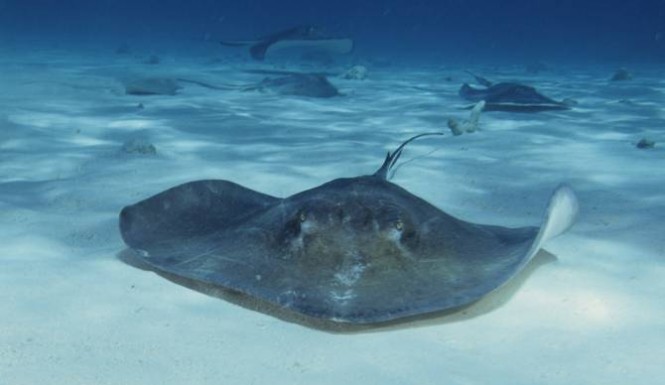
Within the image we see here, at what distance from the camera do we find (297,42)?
16609mm

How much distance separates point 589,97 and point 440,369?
10.6 metres

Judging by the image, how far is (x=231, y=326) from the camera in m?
2.69

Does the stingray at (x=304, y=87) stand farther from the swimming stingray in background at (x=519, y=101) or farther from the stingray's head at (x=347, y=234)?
the stingray's head at (x=347, y=234)

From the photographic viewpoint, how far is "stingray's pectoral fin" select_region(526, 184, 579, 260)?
2513 millimetres

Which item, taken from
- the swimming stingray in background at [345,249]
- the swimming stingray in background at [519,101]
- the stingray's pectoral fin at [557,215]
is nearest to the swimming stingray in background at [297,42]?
the swimming stingray in background at [519,101]

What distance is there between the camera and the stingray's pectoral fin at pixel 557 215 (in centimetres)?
251

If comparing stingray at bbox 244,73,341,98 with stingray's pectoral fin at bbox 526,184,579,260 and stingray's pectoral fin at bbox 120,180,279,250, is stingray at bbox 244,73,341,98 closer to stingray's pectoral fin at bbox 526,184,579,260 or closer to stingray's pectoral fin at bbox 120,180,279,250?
stingray's pectoral fin at bbox 120,180,279,250

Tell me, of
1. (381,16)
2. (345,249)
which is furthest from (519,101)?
(381,16)

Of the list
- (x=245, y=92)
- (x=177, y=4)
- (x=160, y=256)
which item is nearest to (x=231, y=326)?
(x=160, y=256)

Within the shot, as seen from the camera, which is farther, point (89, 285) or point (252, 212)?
point (252, 212)

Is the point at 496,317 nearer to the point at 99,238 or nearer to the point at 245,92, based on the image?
the point at 99,238

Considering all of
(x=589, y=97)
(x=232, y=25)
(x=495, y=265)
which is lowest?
(x=495, y=265)

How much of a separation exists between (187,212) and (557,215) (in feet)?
6.88

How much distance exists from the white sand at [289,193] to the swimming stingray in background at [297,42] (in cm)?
733
